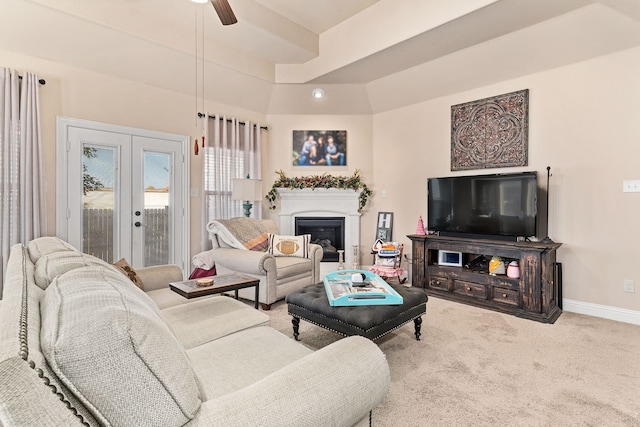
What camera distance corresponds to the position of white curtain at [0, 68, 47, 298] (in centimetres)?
314

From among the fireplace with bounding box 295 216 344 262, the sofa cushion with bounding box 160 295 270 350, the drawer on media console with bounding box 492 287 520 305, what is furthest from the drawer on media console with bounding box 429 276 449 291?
the sofa cushion with bounding box 160 295 270 350

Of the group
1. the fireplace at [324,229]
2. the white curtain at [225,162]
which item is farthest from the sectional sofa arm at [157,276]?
the fireplace at [324,229]

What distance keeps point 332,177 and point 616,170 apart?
3455 millimetres

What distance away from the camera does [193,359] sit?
1.46 meters

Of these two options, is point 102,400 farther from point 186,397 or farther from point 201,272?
point 201,272

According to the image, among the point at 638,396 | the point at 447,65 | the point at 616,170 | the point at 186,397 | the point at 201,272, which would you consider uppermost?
the point at 447,65

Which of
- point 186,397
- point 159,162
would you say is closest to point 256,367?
point 186,397

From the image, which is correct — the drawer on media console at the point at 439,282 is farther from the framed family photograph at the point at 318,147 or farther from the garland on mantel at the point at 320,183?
the framed family photograph at the point at 318,147

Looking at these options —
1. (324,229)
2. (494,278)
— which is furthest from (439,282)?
(324,229)

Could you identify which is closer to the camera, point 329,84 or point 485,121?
point 485,121

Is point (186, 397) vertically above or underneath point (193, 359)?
above

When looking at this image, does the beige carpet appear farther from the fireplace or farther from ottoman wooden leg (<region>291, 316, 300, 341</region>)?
the fireplace

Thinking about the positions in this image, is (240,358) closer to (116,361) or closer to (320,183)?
(116,361)

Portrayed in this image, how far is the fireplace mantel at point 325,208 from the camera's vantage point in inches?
216
